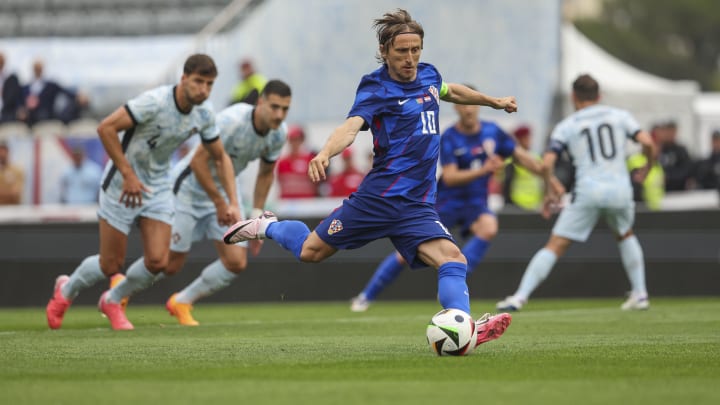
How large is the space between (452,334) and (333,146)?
134 cm

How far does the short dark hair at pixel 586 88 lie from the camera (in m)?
14.1

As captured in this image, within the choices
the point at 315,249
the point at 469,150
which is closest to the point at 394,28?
the point at 315,249

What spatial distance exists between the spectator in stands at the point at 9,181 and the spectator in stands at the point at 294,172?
360 cm

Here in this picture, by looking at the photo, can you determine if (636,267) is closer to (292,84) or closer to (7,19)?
(292,84)

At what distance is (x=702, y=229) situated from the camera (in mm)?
18062

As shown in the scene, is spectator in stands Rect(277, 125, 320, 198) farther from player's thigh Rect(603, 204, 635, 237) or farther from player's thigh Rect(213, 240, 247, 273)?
player's thigh Rect(213, 240, 247, 273)

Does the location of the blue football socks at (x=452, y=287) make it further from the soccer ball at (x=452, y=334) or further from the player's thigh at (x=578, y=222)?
the player's thigh at (x=578, y=222)

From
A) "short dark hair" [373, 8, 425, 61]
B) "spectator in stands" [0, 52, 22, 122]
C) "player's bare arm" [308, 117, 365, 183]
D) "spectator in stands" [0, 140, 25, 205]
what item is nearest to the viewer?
"player's bare arm" [308, 117, 365, 183]

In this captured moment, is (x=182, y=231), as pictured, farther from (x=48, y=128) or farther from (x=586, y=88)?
(x=48, y=128)

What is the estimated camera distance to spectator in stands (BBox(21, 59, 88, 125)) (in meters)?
20.5

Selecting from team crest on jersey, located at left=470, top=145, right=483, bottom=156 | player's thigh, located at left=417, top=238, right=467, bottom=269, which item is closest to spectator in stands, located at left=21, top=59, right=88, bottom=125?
team crest on jersey, located at left=470, top=145, right=483, bottom=156

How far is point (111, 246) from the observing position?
37.5 ft

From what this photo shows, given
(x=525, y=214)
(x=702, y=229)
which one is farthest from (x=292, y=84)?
(x=702, y=229)

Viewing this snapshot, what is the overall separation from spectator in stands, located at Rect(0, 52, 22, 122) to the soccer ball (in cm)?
1345
